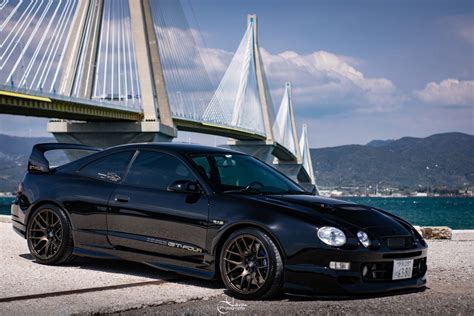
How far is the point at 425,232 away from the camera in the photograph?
1133cm

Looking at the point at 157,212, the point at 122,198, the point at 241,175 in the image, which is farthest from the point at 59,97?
the point at 157,212

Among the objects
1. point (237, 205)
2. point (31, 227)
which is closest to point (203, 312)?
point (237, 205)

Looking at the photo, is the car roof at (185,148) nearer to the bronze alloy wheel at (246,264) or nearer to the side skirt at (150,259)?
the side skirt at (150,259)

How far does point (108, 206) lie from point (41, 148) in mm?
1495

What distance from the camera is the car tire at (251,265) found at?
5723 millimetres

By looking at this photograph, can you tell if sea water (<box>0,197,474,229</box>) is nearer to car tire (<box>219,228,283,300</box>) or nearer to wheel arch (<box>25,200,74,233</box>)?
wheel arch (<box>25,200,74,233</box>)

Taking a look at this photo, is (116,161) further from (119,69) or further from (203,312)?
(119,69)

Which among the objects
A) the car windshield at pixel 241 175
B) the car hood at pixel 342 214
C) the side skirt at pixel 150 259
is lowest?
the side skirt at pixel 150 259

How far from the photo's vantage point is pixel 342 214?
5.98 m

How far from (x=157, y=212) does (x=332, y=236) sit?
1.55m

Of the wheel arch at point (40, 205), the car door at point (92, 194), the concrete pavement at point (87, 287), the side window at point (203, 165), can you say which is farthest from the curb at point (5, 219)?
the side window at point (203, 165)

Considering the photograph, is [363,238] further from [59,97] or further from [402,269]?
[59,97]

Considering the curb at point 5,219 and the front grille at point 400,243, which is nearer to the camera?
the front grille at point 400,243

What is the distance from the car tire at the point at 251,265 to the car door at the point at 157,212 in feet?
1.01
